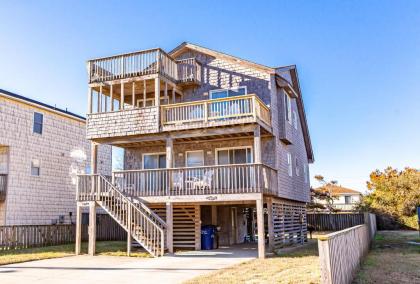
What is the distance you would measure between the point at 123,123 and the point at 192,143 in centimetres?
353

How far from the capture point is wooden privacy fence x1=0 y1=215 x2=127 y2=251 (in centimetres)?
1875

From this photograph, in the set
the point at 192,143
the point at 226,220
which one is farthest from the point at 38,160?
A: the point at 226,220

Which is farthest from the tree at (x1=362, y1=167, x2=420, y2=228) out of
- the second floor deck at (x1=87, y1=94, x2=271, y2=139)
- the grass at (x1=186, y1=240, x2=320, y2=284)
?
the grass at (x1=186, y1=240, x2=320, y2=284)

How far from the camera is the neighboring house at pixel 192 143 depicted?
1592 centimetres

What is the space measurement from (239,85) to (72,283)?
12.1m

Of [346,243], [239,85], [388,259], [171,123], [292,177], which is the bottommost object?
[388,259]

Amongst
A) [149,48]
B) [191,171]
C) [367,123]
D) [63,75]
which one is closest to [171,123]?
[191,171]

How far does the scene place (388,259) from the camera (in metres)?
13.1

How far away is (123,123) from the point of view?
58.0 feet

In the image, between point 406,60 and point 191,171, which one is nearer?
point 191,171

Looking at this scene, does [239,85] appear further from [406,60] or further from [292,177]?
[406,60]

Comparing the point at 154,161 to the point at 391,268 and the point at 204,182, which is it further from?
the point at 391,268

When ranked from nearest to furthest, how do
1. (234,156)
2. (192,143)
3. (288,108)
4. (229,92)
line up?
1. (234,156)
2. (229,92)
3. (192,143)
4. (288,108)

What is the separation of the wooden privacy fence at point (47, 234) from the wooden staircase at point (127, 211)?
14.8 feet
